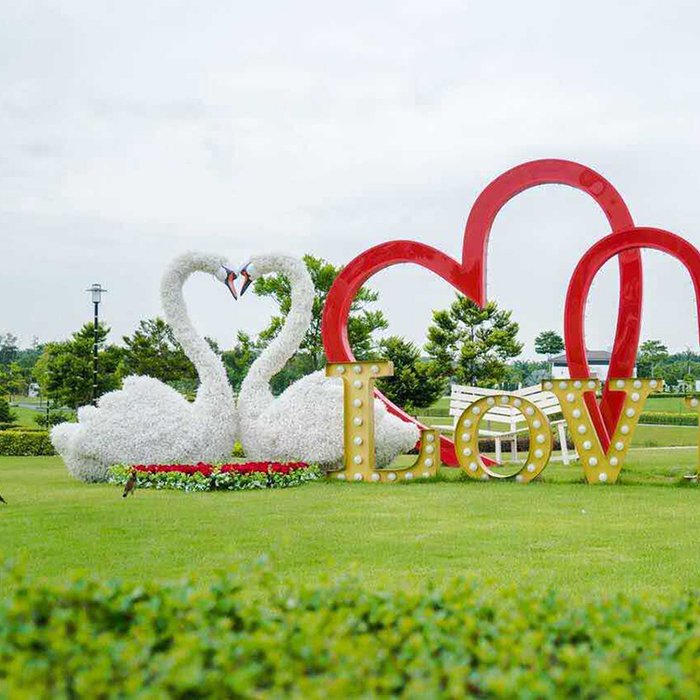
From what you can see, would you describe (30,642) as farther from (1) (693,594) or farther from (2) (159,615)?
(1) (693,594)

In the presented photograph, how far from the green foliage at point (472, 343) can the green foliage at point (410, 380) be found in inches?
28.4

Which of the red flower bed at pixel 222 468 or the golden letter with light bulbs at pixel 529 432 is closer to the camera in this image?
the red flower bed at pixel 222 468

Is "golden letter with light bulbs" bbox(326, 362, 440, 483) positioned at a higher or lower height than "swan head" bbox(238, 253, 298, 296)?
lower

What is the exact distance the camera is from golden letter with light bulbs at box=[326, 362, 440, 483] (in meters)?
11.1

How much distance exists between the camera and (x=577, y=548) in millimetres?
6426

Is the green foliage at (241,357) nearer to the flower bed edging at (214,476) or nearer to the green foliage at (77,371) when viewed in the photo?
the green foliage at (77,371)

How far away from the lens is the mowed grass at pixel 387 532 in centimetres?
559

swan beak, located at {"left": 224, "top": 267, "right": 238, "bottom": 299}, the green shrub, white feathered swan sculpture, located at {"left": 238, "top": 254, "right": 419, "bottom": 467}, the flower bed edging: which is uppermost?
swan beak, located at {"left": 224, "top": 267, "right": 238, "bottom": 299}

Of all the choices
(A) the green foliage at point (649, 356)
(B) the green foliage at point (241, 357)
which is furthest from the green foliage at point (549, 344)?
(B) the green foliage at point (241, 357)

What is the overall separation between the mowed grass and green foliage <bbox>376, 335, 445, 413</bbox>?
43.1 feet

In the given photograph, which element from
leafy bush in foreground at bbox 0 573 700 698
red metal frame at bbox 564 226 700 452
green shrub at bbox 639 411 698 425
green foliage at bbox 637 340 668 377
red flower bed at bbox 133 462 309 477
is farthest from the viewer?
green foliage at bbox 637 340 668 377

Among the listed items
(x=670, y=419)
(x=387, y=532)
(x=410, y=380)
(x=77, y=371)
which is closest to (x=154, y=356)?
(x=77, y=371)

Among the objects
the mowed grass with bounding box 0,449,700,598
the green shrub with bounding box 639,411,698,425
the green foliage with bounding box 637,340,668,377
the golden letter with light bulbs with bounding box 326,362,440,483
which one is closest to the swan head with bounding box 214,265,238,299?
the golden letter with light bulbs with bounding box 326,362,440,483

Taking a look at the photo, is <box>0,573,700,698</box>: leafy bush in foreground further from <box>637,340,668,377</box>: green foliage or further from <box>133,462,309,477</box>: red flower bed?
<box>637,340,668,377</box>: green foliage
